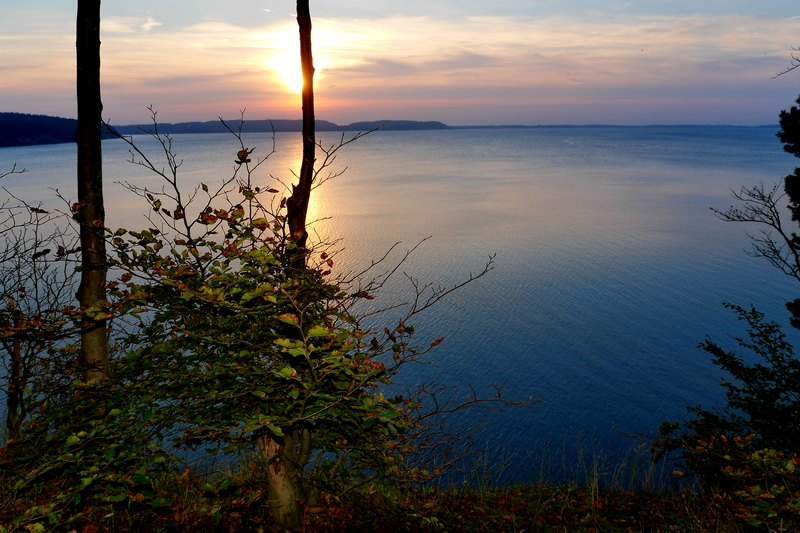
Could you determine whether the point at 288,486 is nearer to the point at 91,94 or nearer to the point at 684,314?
the point at 91,94

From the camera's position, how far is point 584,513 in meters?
7.84

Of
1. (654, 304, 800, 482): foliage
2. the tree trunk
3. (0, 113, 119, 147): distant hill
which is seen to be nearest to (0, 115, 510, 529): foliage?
the tree trunk

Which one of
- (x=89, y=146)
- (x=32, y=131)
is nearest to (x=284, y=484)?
(x=89, y=146)

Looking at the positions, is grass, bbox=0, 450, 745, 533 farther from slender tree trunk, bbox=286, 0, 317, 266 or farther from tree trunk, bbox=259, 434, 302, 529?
slender tree trunk, bbox=286, 0, 317, 266

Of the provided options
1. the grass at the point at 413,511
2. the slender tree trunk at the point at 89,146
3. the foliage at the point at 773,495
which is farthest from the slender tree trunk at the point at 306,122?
the foliage at the point at 773,495

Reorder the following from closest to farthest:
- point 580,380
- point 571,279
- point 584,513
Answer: point 584,513, point 580,380, point 571,279

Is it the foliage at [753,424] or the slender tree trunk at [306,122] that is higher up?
the slender tree trunk at [306,122]

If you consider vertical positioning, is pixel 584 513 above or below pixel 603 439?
above

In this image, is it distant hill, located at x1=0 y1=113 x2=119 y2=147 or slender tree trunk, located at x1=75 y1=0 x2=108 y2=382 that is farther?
distant hill, located at x1=0 y1=113 x2=119 y2=147

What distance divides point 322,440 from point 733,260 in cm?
3917

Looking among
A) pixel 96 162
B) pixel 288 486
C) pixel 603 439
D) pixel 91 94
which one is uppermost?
pixel 91 94

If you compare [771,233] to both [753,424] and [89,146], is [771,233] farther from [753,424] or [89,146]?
[89,146]

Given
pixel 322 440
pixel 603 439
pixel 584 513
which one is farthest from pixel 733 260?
pixel 322 440

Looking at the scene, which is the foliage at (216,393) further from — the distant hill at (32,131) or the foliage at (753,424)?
the distant hill at (32,131)
